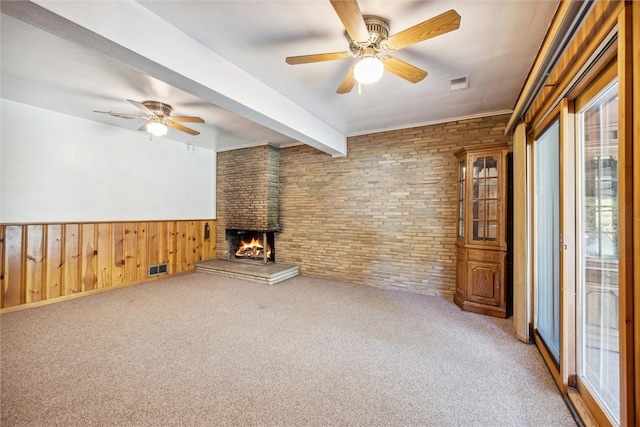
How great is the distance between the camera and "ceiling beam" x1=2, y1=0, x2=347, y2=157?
154 cm

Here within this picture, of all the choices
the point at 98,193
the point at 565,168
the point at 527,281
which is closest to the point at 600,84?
the point at 565,168

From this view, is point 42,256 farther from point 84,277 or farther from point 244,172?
point 244,172

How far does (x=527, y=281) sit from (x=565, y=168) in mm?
1337

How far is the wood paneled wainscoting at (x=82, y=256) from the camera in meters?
3.48

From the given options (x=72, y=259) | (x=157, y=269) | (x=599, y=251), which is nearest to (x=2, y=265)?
(x=72, y=259)

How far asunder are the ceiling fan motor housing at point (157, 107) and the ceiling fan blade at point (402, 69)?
2942 millimetres

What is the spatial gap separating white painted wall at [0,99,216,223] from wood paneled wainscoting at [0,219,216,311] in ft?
0.63

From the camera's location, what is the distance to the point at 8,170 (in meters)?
3.42

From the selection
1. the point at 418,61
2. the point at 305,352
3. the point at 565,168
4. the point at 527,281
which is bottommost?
the point at 305,352

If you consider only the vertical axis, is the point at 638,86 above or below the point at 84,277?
above

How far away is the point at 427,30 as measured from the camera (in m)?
1.67

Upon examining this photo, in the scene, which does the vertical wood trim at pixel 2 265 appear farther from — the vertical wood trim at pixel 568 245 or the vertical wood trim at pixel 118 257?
the vertical wood trim at pixel 568 245

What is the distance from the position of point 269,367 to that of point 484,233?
3.07 m

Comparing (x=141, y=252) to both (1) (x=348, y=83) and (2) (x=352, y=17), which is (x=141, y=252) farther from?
(2) (x=352, y=17)
